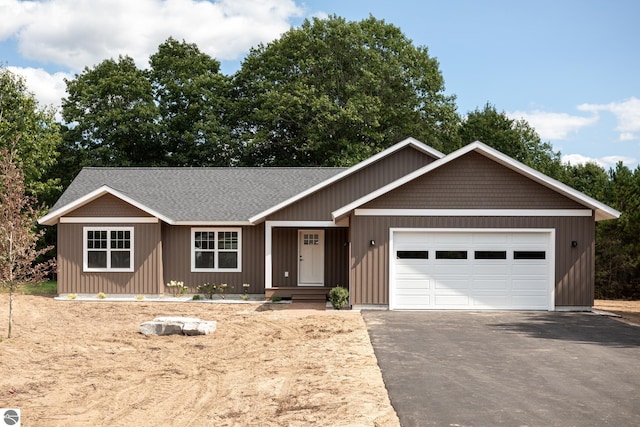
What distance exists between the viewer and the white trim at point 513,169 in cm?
1661

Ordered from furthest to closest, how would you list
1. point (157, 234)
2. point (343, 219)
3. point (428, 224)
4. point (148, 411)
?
point (157, 234) < point (343, 219) < point (428, 224) < point (148, 411)

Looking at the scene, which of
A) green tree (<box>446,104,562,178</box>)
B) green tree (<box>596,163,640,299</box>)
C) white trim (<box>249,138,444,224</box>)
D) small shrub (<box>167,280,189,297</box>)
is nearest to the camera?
white trim (<box>249,138,444,224</box>)

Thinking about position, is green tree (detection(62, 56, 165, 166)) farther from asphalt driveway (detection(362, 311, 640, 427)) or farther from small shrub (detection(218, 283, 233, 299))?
asphalt driveway (detection(362, 311, 640, 427))

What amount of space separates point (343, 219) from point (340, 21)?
2392cm

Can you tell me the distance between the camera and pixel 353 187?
2119 centimetres

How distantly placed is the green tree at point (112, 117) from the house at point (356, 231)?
11752mm

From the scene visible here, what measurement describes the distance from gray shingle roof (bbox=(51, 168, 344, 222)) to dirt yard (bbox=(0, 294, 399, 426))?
6421 millimetres

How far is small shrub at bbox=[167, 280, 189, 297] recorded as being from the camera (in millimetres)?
21266

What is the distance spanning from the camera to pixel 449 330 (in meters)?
13.6

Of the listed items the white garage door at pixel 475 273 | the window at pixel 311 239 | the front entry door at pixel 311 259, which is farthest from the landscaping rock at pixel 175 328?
the window at pixel 311 239

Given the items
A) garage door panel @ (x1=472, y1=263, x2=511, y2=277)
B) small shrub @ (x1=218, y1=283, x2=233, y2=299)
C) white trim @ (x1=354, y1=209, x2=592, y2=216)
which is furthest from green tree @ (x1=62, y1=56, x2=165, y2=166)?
garage door panel @ (x1=472, y1=263, x2=511, y2=277)

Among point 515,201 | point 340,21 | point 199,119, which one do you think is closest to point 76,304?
point 515,201

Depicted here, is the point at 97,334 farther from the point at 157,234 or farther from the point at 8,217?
the point at 157,234

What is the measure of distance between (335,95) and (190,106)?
9.26 metres
